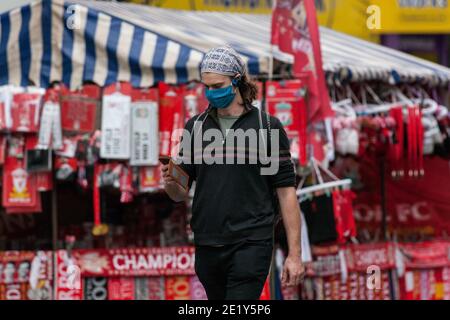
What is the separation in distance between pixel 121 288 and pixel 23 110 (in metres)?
1.70

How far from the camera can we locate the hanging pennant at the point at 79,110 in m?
8.02

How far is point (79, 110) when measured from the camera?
8.05 meters

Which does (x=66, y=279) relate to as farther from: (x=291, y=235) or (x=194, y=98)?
(x=291, y=235)

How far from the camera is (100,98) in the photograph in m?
8.12

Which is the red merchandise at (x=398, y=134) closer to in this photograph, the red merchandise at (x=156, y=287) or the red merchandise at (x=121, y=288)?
the red merchandise at (x=156, y=287)

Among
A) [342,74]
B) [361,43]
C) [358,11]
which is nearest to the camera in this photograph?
[342,74]

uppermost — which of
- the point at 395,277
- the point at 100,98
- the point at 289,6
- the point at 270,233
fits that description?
the point at 289,6

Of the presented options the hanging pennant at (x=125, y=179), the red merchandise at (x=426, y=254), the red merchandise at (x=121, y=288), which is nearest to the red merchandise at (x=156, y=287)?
the red merchandise at (x=121, y=288)

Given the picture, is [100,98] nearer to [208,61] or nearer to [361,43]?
[208,61]

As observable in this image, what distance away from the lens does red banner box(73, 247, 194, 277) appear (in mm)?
8414

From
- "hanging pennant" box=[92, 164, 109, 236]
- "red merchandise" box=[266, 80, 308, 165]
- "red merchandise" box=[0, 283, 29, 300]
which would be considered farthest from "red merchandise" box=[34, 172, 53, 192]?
"red merchandise" box=[266, 80, 308, 165]

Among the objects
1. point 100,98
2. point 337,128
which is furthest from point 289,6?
point 100,98

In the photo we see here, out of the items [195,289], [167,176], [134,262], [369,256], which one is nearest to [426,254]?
[369,256]
